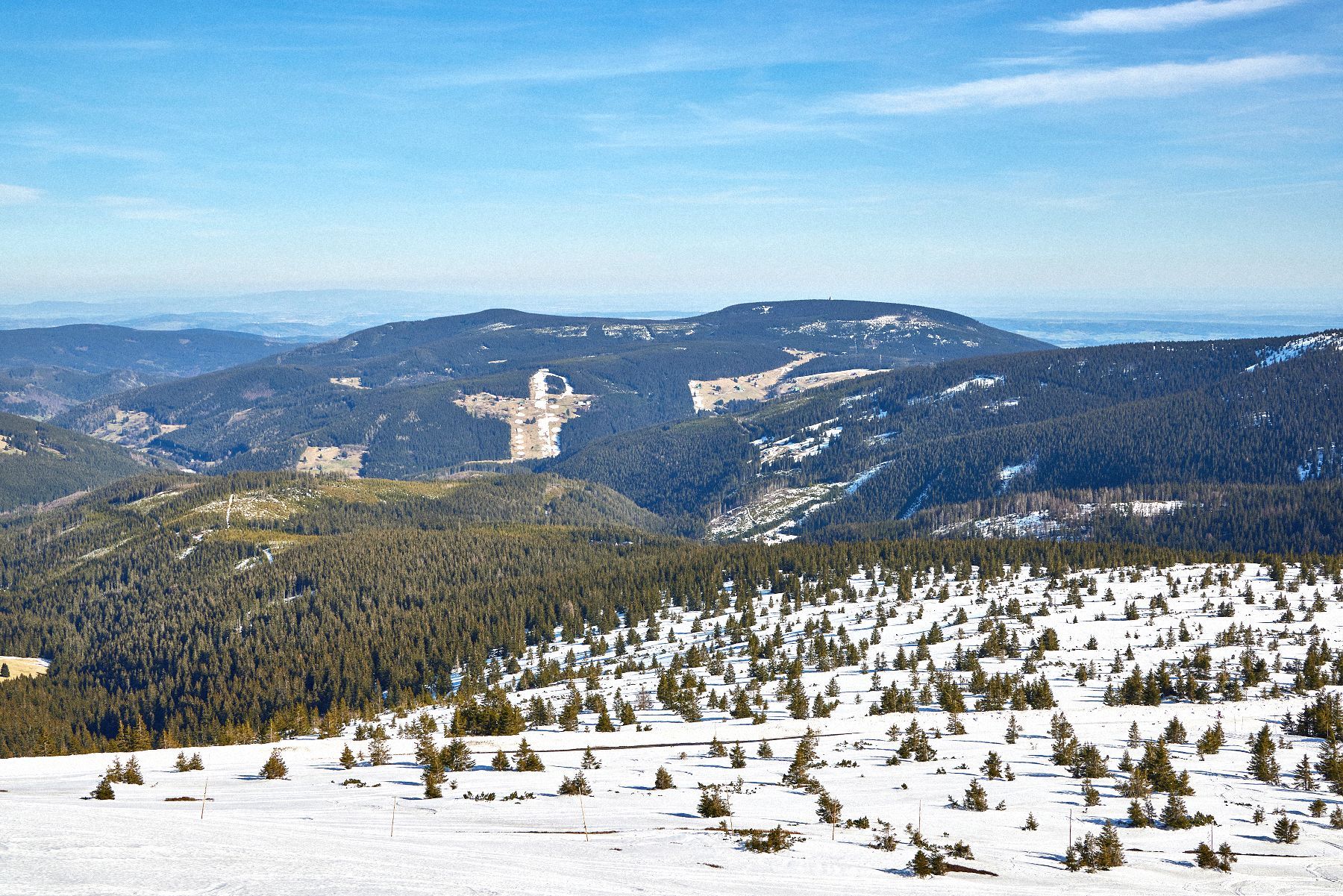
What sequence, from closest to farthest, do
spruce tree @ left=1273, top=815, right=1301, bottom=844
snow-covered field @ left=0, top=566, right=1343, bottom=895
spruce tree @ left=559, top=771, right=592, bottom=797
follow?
snow-covered field @ left=0, top=566, right=1343, bottom=895 < spruce tree @ left=1273, top=815, right=1301, bottom=844 < spruce tree @ left=559, top=771, right=592, bottom=797

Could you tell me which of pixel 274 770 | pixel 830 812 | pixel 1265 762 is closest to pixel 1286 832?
pixel 1265 762

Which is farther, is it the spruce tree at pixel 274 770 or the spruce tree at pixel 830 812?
the spruce tree at pixel 274 770

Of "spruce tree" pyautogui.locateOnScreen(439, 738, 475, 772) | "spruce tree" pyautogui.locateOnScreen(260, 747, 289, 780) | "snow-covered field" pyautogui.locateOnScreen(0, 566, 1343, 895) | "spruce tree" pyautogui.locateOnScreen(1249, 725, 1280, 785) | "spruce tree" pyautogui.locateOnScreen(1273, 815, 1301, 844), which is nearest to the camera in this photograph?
"snow-covered field" pyautogui.locateOnScreen(0, 566, 1343, 895)

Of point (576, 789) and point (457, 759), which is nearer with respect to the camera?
point (576, 789)

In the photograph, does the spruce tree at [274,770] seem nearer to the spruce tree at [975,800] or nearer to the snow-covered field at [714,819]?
the snow-covered field at [714,819]

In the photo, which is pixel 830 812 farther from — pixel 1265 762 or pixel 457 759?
pixel 1265 762

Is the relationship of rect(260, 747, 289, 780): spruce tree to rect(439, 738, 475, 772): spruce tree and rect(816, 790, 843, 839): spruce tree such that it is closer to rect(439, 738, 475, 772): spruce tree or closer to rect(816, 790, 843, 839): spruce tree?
rect(439, 738, 475, 772): spruce tree

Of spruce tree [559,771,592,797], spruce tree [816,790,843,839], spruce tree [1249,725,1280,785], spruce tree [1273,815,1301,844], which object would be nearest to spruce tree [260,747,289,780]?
spruce tree [559,771,592,797]

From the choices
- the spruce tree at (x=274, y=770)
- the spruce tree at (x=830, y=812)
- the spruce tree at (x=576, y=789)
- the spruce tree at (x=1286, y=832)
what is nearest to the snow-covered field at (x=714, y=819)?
the spruce tree at (x=1286, y=832)

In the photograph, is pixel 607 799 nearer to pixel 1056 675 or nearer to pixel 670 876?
pixel 670 876
